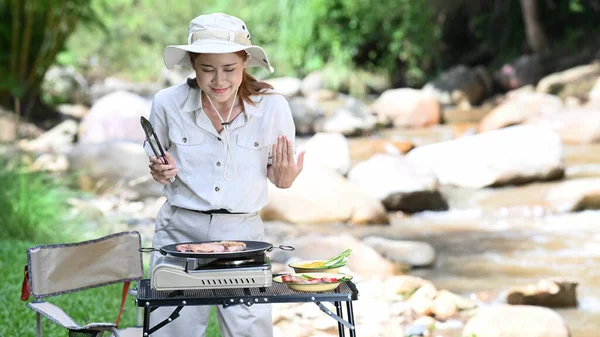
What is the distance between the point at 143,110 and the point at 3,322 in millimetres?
8782

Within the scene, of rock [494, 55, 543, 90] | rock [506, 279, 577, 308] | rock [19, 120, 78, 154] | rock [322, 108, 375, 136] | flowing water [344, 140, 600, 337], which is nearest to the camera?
rock [506, 279, 577, 308]

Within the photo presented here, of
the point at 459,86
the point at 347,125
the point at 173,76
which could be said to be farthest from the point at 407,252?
the point at 173,76

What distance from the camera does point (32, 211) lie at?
6336 millimetres

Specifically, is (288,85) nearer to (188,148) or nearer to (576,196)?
(576,196)

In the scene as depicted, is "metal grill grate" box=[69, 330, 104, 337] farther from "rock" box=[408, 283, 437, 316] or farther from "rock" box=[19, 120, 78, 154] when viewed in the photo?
"rock" box=[19, 120, 78, 154]

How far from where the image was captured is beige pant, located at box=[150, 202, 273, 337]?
275 centimetres

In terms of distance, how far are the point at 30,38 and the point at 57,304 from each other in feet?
30.7

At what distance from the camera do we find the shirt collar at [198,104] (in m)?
2.75

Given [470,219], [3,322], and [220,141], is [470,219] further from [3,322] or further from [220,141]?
[220,141]

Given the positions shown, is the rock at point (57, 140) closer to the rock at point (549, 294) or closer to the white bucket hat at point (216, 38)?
the rock at point (549, 294)

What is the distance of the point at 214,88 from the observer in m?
2.62

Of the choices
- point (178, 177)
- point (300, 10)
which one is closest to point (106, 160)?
point (178, 177)

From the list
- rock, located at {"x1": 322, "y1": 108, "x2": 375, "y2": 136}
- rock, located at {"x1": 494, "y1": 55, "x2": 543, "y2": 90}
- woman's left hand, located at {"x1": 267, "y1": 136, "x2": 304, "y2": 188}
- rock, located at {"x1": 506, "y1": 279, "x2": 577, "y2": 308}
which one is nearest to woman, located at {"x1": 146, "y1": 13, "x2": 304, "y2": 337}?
woman's left hand, located at {"x1": 267, "y1": 136, "x2": 304, "y2": 188}

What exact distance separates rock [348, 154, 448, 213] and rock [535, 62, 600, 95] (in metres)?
6.69
